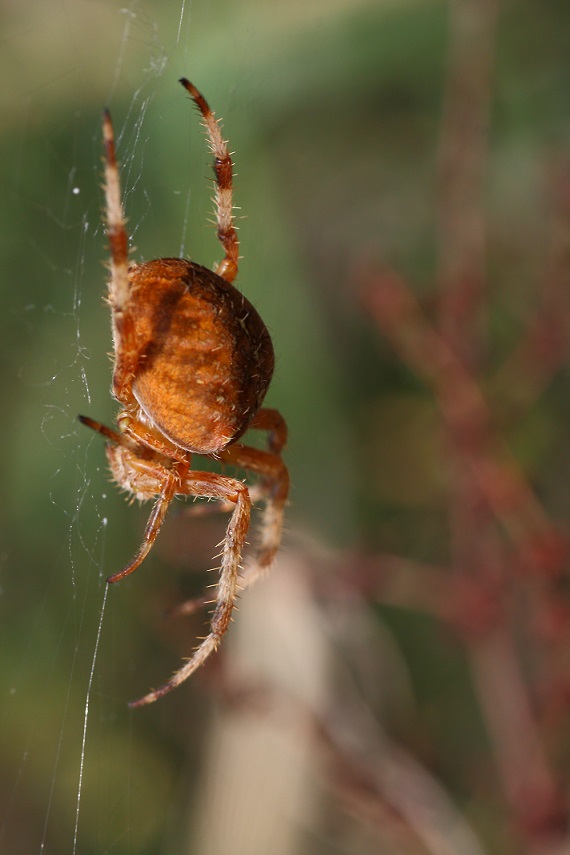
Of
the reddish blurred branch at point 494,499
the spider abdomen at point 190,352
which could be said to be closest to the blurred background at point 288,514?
the reddish blurred branch at point 494,499

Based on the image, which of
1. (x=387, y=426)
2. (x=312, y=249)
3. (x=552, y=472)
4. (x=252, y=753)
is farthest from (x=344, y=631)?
(x=312, y=249)

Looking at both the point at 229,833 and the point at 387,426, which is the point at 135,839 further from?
the point at 387,426

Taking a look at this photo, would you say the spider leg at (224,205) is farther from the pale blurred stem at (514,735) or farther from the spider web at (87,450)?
the pale blurred stem at (514,735)

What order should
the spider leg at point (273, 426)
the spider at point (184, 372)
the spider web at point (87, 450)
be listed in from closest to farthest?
1. the spider at point (184, 372)
2. the spider leg at point (273, 426)
3. the spider web at point (87, 450)

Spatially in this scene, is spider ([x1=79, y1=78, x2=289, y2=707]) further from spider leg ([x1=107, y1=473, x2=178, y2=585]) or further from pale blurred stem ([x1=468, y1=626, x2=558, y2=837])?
pale blurred stem ([x1=468, y1=626, x2=558, y2=837])

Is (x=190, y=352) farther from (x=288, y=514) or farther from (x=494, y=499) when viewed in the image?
(x=288, y=514)

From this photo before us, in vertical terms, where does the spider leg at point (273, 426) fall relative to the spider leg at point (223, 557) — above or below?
above

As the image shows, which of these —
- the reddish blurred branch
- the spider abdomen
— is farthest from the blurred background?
the spider abdomen
